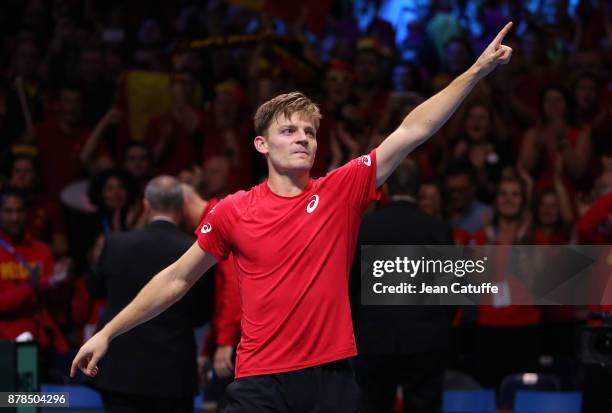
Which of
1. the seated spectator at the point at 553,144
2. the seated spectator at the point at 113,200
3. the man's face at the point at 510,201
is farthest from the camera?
the seated spectator at the point at 553,144

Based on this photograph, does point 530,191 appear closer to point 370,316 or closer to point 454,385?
point 454,385

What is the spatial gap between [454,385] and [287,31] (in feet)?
14.3

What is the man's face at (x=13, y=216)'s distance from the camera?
7.96 m

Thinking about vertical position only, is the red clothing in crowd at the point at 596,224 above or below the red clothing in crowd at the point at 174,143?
below

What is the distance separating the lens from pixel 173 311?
6.11 meters

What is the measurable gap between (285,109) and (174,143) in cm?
541

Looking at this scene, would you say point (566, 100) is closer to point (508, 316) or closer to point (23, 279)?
point (508, 316)

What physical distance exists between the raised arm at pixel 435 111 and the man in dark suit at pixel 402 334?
2.27 metres

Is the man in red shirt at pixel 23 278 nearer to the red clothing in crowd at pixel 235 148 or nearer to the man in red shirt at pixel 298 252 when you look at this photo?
the red clothing in crowd at pixel 235 148

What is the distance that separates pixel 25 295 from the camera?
297 inches

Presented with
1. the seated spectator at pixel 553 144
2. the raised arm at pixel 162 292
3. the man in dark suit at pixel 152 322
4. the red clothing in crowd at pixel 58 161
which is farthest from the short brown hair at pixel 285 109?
the red clothing in crowd at pixel 58 161

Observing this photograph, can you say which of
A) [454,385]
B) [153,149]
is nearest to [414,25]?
[153,149]

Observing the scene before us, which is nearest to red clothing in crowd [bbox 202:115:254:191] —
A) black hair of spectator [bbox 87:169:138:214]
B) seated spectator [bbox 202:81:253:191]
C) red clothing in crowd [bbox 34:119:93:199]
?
seated spectator [bbox 202:81:253:191]

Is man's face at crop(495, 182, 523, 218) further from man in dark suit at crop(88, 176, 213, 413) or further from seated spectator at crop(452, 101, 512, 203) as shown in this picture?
man in dark suit at crop(88, 176, 213, 413)
